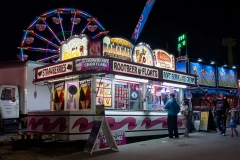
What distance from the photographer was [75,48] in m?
11.5

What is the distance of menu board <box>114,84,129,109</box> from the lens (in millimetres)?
12844

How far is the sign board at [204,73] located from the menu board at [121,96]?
864 cm

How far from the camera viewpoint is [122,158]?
7969 millimetres

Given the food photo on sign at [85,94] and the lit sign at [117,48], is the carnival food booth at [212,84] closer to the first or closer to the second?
the lit sign at [117,48]

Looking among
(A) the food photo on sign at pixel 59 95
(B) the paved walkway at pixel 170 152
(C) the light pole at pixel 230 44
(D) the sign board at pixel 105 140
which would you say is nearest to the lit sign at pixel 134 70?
(D) the sign board at pixel 105 140

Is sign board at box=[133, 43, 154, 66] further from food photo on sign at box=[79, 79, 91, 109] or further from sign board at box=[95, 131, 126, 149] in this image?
sign board at box=[95, 131, 126, 149]

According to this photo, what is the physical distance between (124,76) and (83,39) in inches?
85.3

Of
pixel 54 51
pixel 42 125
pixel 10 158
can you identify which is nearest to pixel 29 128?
pixel 42 125

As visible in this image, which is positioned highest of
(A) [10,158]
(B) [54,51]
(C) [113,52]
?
(B) [54,51]

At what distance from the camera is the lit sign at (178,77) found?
532 inches

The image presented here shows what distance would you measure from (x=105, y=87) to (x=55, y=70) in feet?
7.56

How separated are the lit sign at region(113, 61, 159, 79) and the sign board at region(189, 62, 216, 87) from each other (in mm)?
8473

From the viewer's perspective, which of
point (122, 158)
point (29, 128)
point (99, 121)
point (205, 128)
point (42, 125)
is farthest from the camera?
point (205, 128)

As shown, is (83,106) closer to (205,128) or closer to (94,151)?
(94,151)
